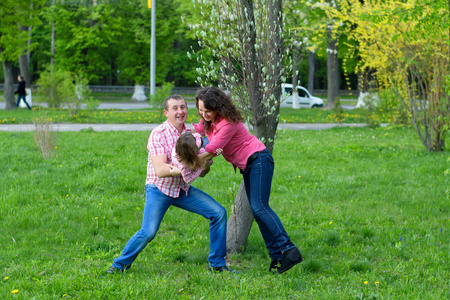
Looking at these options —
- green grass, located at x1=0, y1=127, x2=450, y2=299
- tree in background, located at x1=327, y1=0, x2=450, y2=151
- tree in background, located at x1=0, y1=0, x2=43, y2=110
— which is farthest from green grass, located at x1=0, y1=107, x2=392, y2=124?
green grass, located at x1=0, y1=127, x2=450, y2=299

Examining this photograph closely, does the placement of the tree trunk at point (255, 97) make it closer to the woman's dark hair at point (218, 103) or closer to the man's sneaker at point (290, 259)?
the woman's dark hair at point (218, 103)

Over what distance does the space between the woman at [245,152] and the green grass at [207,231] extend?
1.06 feet

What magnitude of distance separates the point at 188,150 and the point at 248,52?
1276 millimetres

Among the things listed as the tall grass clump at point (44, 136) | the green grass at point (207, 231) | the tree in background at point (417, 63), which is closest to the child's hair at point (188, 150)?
the green grass at point (207, 231)

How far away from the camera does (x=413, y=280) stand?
3965 millimetres

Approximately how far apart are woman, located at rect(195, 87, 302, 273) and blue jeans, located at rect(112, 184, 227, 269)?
1.12ft

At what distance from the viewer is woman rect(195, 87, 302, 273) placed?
3771mm

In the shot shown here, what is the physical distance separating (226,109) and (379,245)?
2.33 m

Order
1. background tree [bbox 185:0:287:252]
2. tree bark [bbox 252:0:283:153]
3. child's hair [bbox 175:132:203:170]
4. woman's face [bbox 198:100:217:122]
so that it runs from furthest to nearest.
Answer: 1. tree bark [bbox 252:0:283:153]
2. background tree [bbox 185:0:287:252]
3. woman's face [bbox 198:100:217:122]
4. child's hair [bbox 175:132:203:170]

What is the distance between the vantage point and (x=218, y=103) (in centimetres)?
376

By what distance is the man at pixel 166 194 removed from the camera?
3.87 meters

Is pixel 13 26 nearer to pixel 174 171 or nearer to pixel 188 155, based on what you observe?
pixel 174 171

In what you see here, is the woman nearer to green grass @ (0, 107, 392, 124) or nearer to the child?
the child

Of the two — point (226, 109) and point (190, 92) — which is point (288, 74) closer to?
point (226, 109)
